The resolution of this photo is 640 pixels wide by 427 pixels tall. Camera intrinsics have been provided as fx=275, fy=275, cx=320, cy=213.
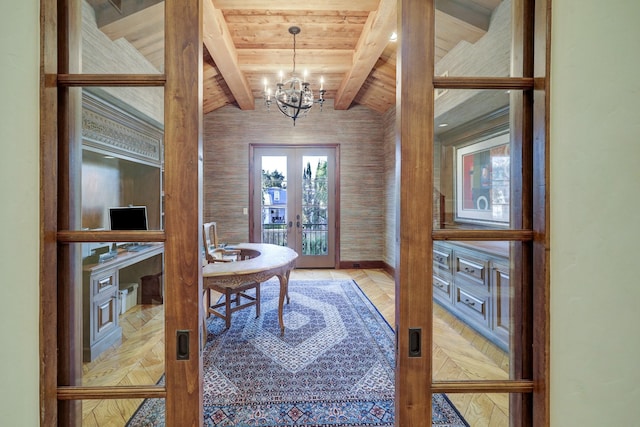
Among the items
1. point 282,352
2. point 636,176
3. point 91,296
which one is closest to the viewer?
point 636,176

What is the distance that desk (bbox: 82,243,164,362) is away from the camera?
79cm

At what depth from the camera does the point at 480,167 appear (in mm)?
864

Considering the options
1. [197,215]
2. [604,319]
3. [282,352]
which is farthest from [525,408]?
[282,352]

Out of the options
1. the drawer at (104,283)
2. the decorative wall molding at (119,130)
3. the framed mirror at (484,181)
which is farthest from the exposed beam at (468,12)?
the drawer at (104,283)

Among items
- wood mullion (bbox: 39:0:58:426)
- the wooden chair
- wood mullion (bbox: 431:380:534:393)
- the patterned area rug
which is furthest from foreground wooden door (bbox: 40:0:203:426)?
the wooden chair

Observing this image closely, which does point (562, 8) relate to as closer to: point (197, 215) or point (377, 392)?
point (197, 215)

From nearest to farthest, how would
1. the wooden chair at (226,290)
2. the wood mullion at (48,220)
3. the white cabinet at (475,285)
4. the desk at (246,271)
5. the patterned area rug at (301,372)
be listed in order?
the wood mullion at (48,220) → the white cabinet at (475,285) → the patterned area rug at (301,372) → the desk at (246,271) → the wooden chair at (226,290)

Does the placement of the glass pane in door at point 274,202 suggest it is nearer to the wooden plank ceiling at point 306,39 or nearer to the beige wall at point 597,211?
the wooden plank ceiling at point 306,39

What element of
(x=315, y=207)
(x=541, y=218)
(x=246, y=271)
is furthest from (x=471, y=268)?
(x=315, y=207)

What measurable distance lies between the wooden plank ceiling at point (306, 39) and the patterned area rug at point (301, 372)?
1.99 meters

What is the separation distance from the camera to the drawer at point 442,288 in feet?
2.58

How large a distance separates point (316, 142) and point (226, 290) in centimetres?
362

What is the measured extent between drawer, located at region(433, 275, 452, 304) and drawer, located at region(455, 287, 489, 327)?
0.16 ft

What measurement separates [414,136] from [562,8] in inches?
19.4
